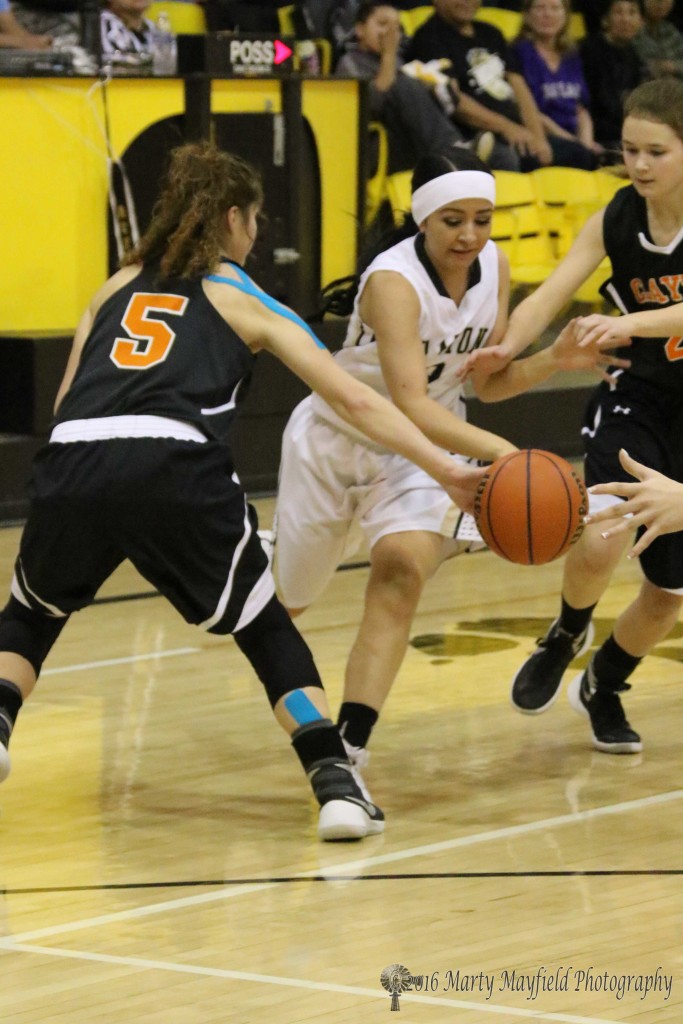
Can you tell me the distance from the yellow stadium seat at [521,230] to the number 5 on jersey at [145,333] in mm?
7105

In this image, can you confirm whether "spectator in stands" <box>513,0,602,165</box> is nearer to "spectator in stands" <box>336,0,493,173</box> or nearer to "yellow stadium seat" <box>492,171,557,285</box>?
"yellow stadium seat" <box>492,171,557,285</box>

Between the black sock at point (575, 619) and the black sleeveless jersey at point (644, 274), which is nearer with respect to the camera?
the black sleeveless jersey at point (644, 274)

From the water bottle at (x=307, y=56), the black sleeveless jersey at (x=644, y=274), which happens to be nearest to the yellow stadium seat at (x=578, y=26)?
the water bottle at (x=307, y=56)

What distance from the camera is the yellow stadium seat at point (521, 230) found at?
11.4 metres

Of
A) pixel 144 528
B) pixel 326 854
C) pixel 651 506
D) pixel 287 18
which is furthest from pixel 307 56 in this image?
pixel 651 506

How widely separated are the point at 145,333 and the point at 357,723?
3.88 feet

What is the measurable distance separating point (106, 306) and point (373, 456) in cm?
91

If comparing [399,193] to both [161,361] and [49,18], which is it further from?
[161,361]

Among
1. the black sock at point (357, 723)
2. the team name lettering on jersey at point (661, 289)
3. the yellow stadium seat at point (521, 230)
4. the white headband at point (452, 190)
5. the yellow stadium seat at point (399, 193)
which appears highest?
the white headband at point (452, 190)

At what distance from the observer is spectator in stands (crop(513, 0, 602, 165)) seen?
12125 millimetres

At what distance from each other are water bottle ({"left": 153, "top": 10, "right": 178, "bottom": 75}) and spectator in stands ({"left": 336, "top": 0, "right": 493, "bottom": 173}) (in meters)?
1.23

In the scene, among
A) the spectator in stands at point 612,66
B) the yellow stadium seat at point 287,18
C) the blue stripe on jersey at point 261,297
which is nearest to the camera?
the blue stripe on jersey at point 261,297

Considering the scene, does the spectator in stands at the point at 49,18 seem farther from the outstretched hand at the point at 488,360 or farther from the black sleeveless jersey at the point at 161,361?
the black sleeveless jersey at the point at 161,361

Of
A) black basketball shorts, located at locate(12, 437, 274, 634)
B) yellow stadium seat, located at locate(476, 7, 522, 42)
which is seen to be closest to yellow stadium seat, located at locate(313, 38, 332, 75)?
yellow stadium seat, located at locate(476, 7, 522, 42)
